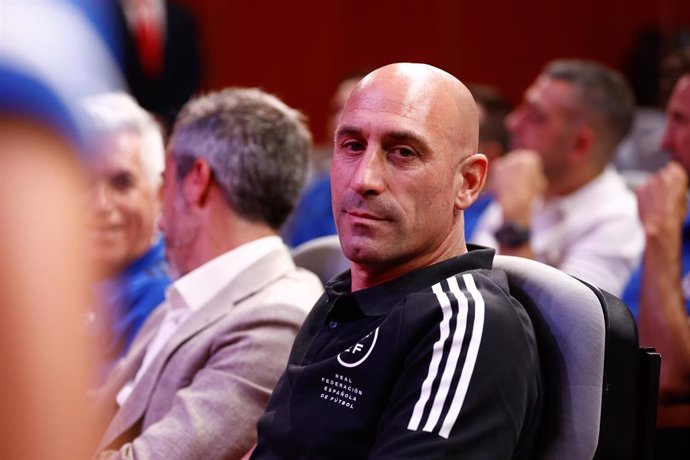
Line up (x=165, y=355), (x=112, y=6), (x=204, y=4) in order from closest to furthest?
(x=165, y=355) → (x=112, y=6) → (x=204, y=4)

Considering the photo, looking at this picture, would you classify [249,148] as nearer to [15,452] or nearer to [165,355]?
[165,355]

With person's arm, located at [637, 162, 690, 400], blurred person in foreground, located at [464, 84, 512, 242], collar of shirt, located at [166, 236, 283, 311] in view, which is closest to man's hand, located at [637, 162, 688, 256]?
person's arm, located at [637, 162, 690, 400]

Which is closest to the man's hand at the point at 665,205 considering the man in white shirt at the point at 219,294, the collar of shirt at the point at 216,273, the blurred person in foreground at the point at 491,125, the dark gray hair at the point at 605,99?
the dark gray hair at the point at 605,99

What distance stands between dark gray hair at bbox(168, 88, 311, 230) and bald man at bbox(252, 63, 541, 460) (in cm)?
53

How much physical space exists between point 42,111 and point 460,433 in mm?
729

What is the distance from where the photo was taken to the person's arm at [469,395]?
1214 mm

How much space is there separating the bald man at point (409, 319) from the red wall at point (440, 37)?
421 cm

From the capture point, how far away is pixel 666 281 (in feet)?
8.08

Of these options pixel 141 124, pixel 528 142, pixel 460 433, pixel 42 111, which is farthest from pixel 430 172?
pixel 528 142

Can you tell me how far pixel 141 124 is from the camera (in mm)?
2631

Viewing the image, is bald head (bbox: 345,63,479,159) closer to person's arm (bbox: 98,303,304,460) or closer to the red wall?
person's arm (bbox: 98,303,304,460)

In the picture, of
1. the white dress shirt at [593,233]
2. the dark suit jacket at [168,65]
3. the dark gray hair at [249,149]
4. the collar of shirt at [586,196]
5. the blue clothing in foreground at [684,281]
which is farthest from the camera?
the dark suit jacket at [168,65]

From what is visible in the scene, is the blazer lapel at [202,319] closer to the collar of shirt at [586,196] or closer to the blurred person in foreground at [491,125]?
the collar of shirt at [586,196]

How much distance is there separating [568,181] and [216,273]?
75.1 inches
